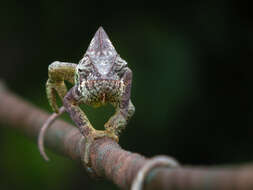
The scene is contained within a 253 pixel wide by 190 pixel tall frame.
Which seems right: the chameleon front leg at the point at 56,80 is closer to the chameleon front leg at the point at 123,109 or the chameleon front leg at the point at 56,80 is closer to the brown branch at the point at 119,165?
the brown branch at the point at 119,165

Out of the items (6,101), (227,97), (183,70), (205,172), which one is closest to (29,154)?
(6,101)

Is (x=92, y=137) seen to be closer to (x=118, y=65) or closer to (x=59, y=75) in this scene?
(x=118, y=65)

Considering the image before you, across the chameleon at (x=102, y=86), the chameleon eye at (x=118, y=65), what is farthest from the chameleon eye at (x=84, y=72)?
the chameleon eye at (x=118, y=65)

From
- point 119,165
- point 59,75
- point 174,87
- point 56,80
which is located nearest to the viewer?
point 119,165

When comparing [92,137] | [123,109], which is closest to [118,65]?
[123,109]

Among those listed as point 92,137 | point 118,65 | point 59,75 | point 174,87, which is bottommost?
point 174,87

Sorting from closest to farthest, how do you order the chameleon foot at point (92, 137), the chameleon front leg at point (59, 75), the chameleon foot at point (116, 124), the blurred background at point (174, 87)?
the chameleon foot at point (92, 137) < the chameleon foot at point (116, 124) < the chameleon front leg at point (59, 75) < the blurred background at point (174, 87)

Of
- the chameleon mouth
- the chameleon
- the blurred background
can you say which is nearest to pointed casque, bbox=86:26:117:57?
the chameleon
